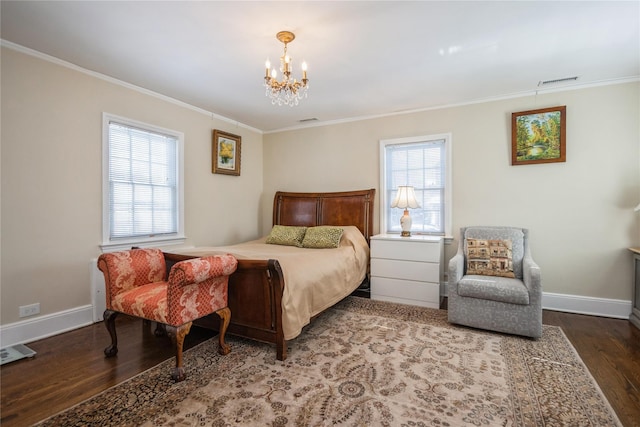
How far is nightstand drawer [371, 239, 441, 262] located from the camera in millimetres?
3607

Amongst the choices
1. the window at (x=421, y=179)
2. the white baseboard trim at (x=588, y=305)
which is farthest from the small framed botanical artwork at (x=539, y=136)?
the white baseboard trim at (x=588, y=305)

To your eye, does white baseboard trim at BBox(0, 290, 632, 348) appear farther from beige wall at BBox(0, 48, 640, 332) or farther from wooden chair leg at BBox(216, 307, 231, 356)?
wooden chair leg at BBox(216, 307, 231, 356)

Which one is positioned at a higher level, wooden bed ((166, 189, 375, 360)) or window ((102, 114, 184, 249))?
window ((102, 114, 184, 249))

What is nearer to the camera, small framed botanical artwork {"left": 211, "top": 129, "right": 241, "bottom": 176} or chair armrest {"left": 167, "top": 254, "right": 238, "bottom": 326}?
chair armrest {"left": 167, "top": 254, "right": 238, "bottom": 326}

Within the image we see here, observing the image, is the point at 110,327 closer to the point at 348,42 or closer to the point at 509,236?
the point at 348,42

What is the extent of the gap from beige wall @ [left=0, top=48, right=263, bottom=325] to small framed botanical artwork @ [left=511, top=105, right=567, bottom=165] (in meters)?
→ 4.41

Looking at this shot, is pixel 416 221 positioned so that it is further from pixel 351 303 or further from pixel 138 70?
pixel 138 70

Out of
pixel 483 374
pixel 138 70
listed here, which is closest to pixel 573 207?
pixel 483 374

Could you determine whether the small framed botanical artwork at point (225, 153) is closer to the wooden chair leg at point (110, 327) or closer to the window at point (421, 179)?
the window at point (421, 179)

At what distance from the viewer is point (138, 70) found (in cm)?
308

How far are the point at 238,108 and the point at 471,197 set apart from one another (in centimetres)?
336

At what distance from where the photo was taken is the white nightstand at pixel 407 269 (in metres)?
3.60

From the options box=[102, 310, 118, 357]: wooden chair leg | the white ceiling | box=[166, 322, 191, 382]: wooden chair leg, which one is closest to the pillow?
the white ceiling

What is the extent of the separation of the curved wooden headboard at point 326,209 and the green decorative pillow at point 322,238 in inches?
21.8
